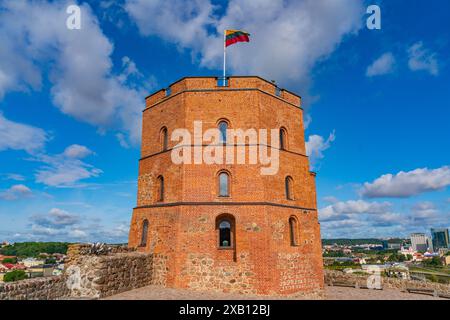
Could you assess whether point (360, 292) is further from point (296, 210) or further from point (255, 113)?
point (255, 113)

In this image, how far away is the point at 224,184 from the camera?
14.4 meters

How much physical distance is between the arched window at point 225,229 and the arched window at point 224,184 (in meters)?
1.04

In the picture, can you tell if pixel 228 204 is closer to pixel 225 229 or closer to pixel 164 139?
pixel 225 229

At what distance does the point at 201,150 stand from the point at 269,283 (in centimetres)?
676

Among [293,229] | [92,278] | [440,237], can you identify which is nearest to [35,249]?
[92,278]

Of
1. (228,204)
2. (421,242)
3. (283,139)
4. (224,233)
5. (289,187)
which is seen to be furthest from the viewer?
(421,242)

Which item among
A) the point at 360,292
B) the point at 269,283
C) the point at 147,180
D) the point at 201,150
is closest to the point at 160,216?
the point at 147,180

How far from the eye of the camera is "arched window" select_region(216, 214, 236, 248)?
1391 cm

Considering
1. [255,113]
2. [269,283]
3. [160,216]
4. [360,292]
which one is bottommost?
[360,292]

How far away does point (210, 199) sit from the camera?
14.0 meters

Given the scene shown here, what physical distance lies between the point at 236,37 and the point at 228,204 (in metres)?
9.09

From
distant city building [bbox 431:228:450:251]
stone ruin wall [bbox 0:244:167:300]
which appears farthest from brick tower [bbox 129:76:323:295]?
distant city building [bbox 431:228:450:251]

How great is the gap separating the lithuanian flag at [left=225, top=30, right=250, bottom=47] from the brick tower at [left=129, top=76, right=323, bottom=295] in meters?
2.48
